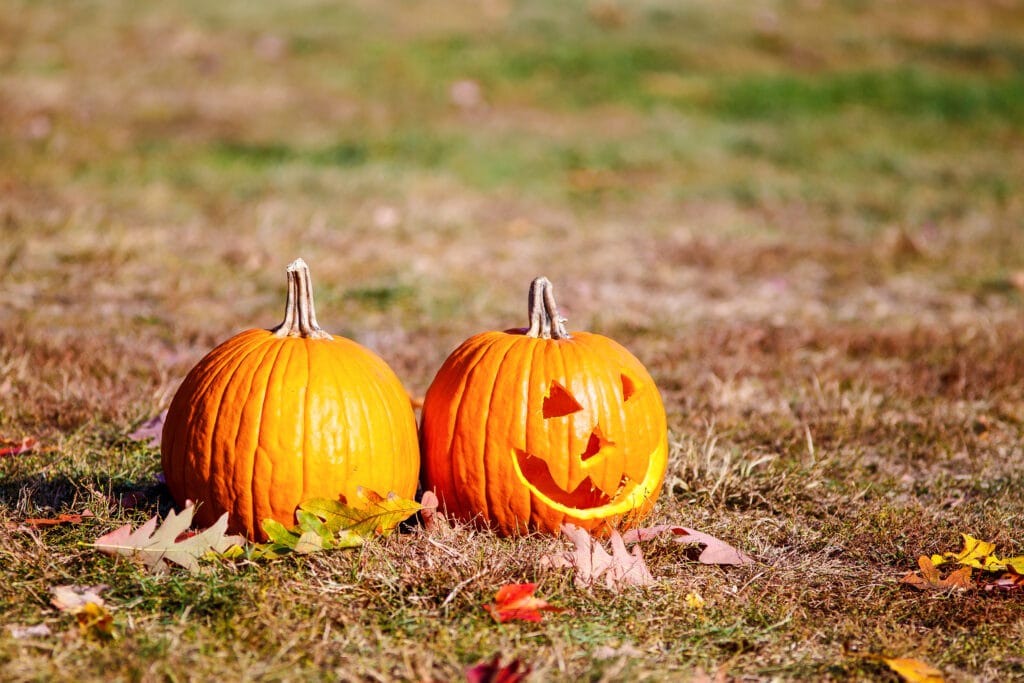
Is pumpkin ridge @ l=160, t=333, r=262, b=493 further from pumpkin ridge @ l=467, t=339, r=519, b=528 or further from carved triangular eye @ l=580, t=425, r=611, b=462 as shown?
carved triangular eye @ l=580, t=425, r=611, b=462

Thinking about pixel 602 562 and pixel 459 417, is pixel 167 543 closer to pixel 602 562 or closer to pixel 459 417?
pixel 459 417

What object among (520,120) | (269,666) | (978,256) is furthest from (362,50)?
(269,666)

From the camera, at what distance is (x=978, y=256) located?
7.25 metres

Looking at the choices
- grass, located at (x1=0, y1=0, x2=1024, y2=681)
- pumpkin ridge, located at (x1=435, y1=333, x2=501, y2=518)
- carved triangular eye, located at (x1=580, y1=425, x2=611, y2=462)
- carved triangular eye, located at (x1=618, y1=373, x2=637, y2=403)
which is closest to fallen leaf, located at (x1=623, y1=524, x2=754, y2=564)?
grass, located at (x1=0, y1=0, x2=1024, y2=681)

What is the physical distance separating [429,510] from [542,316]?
0.64m

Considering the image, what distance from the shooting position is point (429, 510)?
272 centimetres

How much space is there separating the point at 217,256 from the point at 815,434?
4110 millimetres

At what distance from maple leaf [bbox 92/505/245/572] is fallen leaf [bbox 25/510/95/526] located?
10.6 inches

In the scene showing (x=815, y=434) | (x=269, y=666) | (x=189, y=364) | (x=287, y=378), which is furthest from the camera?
(x=189, y=364)

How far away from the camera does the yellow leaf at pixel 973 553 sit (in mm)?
2695

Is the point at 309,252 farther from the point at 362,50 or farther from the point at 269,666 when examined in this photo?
the point at 362,50

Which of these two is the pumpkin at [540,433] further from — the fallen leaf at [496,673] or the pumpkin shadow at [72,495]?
the pumpkin shadow at [72,495]

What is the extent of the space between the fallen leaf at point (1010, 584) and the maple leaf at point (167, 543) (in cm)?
202

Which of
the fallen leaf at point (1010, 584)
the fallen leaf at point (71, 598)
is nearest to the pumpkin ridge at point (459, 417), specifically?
the fallen leaf at point (71, 598)
